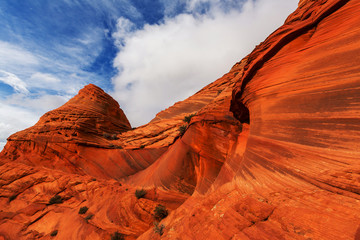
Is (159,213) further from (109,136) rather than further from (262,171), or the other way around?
(109,136)

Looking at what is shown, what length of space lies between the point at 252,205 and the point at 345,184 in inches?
59.4

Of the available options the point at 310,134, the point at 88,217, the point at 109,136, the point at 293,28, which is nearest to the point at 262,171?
the point at 310,134

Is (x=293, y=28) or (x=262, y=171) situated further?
(x=293, y=28)

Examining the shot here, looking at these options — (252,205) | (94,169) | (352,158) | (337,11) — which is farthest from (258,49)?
(94,169)

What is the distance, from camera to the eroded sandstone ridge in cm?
216

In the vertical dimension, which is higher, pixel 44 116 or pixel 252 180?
pixel 44 116

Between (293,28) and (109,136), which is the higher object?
(109,136)

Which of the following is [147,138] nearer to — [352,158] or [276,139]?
[276,139]

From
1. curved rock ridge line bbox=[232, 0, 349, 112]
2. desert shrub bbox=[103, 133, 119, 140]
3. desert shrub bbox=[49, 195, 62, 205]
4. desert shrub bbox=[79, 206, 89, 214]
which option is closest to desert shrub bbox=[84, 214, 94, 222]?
desert shrub bbox=[79, 206, 89, 214]

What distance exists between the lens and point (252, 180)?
11.7 ft

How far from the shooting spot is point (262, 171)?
347 centimetres

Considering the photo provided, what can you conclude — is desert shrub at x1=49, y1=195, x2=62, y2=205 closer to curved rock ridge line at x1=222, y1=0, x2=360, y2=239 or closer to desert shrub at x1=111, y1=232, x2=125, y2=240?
desert shrub at x1=111, y1=232, x2=125, y2=240

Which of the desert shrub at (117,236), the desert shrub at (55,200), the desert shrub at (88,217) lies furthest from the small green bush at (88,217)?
the desert shrub at (55,200)

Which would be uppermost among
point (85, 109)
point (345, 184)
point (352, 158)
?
point (85, 109)
